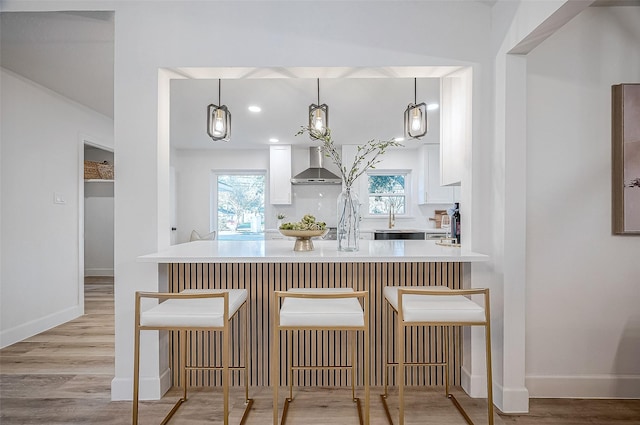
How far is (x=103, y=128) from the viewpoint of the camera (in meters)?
4.32

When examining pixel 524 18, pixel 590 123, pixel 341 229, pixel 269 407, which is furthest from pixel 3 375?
pixel 590 123

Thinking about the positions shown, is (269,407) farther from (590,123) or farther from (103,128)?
(103,128)

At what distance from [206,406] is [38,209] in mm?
2672

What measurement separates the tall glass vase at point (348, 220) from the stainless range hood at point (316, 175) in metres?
3.32

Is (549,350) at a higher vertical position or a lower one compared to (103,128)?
lower

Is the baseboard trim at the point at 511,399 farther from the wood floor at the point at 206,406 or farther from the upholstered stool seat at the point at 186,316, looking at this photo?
the upholstered stool seat at the point at 186,316

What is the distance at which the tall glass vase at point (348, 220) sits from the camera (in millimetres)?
2176

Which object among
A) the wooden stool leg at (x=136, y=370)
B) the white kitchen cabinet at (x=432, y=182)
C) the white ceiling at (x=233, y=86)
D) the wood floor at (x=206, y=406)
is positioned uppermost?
the white ceiling at (x=233, y=86)

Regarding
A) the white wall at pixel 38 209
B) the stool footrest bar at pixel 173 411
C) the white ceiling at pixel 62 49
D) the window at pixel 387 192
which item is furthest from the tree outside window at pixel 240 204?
the stool footrest bar at pixel 173 411

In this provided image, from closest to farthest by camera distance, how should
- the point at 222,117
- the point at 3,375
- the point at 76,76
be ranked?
the point at 3,375 < the point at 222,117 < the point at 76,76

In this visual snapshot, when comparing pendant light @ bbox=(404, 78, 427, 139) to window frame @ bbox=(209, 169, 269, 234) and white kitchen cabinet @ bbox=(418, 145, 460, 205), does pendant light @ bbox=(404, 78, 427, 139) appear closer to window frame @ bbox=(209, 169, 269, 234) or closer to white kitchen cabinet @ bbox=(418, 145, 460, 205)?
white kitchen cabinet @ bbox=(418, 145, 460, 205)

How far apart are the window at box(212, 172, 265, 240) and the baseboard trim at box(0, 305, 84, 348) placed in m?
2.77

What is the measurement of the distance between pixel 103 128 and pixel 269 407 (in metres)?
3.95

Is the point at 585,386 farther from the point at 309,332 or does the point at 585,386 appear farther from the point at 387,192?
the point at 387,192
